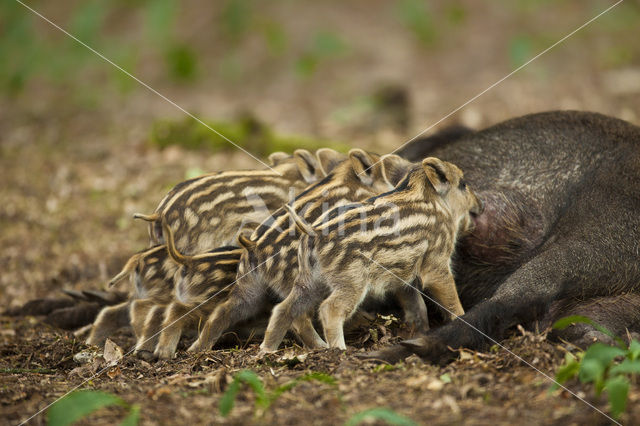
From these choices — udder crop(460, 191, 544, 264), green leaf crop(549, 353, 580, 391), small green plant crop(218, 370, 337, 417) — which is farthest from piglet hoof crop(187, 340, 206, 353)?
green leaf crop(549, 353, 580, 391)

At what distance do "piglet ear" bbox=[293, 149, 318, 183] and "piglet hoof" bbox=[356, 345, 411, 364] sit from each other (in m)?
1.48

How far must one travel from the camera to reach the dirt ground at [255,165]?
2.99 metres

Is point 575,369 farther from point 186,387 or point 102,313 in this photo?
point 102,313

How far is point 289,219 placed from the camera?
387 centimetres

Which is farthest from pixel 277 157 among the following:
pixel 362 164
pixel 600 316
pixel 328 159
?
pixel 600 316

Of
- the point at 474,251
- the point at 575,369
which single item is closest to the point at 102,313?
the point at 474,251

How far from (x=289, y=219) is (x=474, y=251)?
4.22ft

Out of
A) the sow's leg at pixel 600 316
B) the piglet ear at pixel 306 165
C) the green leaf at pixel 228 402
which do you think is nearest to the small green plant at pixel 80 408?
the green leaf at pixel 228 402

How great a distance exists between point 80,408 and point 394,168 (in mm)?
2296

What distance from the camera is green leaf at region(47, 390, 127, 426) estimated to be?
270cm

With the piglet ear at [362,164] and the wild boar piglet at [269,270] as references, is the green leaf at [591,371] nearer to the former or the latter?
the wild boar piglet at [269,270]

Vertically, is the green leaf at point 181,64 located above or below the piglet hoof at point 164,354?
above

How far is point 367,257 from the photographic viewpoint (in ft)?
11.9

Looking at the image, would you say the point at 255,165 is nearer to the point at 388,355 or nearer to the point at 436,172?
the point at 436,172
